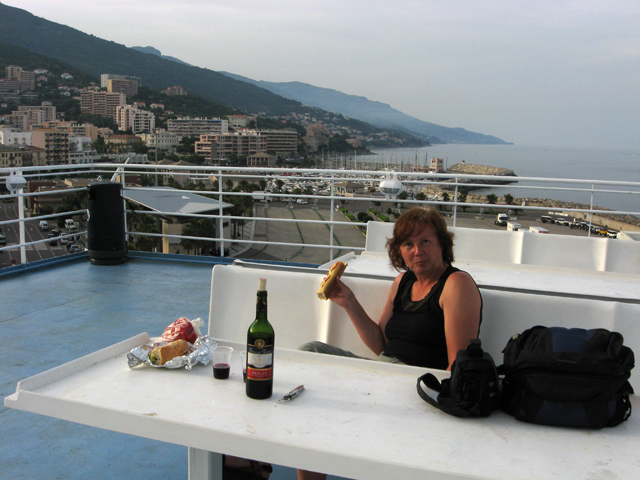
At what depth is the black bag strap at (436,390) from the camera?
1.12 meters

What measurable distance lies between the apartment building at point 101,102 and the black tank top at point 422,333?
1568 inches

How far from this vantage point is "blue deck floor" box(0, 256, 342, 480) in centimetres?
192

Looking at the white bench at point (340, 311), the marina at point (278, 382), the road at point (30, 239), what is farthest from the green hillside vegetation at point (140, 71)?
the white bench at point (340, 311)

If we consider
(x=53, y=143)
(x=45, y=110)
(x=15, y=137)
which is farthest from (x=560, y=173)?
(x=45, y=110)

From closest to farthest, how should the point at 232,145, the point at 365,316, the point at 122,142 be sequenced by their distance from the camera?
the point at 365,316 < the point at 232,145 < the point at 122,142

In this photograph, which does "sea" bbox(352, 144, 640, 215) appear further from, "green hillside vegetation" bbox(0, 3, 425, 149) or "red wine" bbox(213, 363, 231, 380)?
"green hillside vegetation" bbox(0, 3, 425, 149)

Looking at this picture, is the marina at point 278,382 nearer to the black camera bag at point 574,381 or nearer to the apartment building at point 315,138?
the black camera bag at point 574,381

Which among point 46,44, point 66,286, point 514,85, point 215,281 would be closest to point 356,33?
point 514,85

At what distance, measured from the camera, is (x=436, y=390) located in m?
1.26

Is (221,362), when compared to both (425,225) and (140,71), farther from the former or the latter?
(140,71)

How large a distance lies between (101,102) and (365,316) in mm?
42304

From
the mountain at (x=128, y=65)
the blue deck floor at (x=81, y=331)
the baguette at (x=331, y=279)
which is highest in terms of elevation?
the mountain at (x=128, y=65)

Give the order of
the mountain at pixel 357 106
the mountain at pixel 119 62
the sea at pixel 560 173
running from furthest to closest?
1. the mountain at pixel 357 106
2. the mountain at pixel 119 62
3. the sea at pixel 560 173

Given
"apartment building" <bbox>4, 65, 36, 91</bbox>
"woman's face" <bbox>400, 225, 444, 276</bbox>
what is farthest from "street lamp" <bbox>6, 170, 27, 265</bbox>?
"apartment building" <bbox>4, 65, 36, 91</bbox>
